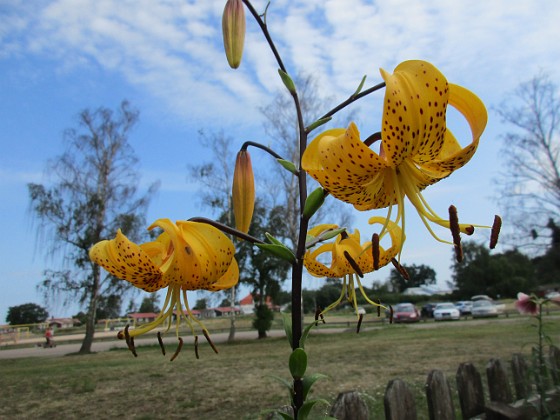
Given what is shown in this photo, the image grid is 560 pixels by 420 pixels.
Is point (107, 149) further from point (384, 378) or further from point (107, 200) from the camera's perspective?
point (384, 378)

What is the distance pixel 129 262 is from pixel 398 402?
1.01 m

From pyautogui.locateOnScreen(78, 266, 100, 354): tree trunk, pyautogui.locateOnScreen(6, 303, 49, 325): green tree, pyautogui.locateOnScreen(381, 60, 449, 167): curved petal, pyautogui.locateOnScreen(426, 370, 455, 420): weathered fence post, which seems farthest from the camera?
pyautogui.locateOnScreen(6, 303, 49, 325): green tree

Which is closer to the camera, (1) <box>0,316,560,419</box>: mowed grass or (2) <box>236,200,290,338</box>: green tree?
(1) <box>0,316,560,419</box>: mowed grass

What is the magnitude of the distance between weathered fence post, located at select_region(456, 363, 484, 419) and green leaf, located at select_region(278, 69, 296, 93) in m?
1.39

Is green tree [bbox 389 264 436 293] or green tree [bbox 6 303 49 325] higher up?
green tree [bbox 389 264 436 293]

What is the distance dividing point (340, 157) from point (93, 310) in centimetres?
1094

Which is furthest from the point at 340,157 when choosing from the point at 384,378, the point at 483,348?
the point at 483,348

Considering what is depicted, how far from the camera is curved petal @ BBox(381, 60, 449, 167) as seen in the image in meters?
0.56

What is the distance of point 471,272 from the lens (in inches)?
1323

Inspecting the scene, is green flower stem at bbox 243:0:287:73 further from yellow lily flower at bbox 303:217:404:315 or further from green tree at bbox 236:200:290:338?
green tree at bbox 236:200:290:338

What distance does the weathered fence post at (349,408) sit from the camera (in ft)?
3.97

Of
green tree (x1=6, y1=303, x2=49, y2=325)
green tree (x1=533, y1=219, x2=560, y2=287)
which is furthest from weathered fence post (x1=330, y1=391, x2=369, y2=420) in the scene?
green tree (x1=6, y1=303, x2=49, y2=325)

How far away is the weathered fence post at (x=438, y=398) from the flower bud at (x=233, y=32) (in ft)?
4.03

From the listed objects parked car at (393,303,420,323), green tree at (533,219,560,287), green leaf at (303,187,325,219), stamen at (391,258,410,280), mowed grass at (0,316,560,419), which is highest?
green tree at (533,219,560,287)
